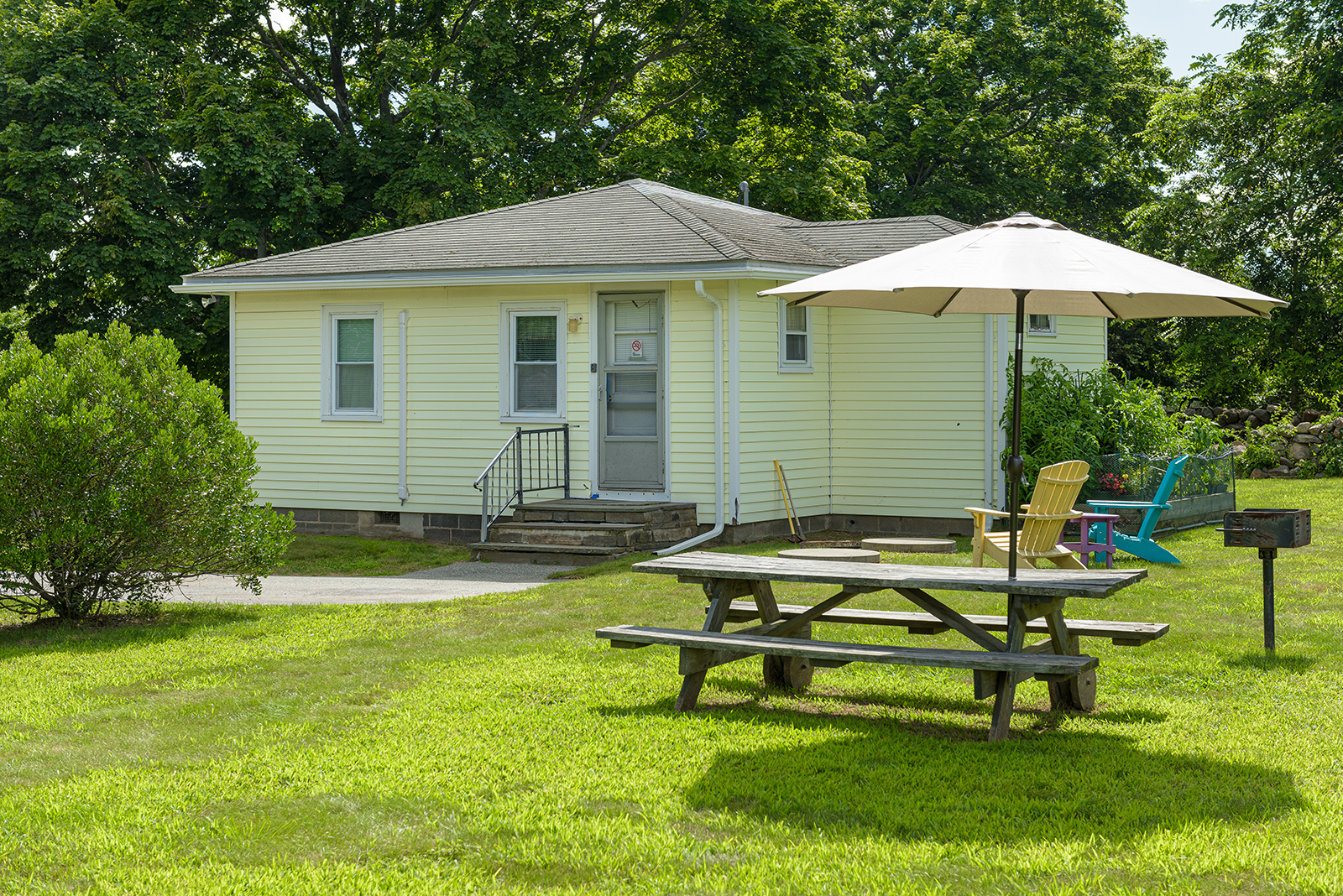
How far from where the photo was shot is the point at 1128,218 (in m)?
27.8

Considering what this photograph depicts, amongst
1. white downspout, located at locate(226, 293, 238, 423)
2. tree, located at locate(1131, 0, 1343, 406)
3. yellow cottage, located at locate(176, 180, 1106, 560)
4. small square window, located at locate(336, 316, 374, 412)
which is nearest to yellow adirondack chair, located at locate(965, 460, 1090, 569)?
yellow cottage, located at locate(176, 180, 1106, 560)

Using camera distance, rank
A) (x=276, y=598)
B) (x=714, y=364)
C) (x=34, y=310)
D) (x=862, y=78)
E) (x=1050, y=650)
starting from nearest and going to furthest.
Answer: (x=1050, y=650) < (x=276, y=598) < (x=714, y=364) < (x=34, y=310) < (x=862, y=78)

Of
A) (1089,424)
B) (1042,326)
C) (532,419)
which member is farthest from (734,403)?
(1042,326)

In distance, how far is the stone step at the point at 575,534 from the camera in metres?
13.3

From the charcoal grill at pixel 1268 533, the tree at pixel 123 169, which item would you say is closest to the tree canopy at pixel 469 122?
the tree at pixel 123 169

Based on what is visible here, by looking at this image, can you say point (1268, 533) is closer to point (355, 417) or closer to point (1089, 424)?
point (1089, 424)

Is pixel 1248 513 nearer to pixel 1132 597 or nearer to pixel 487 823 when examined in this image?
pixel 1132 597

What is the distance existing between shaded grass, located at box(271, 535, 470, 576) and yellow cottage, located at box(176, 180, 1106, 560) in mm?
482

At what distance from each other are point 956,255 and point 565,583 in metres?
6.11

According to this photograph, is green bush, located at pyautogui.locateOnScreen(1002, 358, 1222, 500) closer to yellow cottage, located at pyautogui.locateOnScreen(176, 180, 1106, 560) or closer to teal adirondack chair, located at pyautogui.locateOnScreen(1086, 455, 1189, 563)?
yellow cottage, located at pyautogui.locateOnScreen(176, 180, 1106, 560)

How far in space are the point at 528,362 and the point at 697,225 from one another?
258 cm

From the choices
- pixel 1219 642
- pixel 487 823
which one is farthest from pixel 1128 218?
pixel 487 823

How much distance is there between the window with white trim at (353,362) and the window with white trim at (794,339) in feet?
16.0

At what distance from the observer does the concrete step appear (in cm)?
1315
